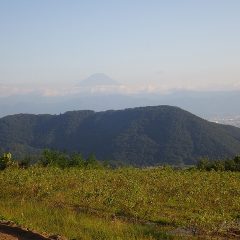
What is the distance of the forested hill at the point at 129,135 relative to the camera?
114 metres

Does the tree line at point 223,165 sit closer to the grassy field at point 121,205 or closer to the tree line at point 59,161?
the grassy field at point 121,205

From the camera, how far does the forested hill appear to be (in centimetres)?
11376

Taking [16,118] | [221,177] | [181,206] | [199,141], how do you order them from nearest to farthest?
[181,206] → [221,177] → [199,141] → [16,118]

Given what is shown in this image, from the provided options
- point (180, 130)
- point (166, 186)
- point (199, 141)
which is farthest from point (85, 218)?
point (180, 130)

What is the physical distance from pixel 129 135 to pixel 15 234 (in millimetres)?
122416

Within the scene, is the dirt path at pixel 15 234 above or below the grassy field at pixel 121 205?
above

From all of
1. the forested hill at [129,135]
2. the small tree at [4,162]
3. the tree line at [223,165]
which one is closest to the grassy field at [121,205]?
the small tree at [4,162]

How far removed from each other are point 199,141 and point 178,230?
105m

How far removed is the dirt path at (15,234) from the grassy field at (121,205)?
0.73 meters

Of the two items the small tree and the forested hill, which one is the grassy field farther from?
the forested hill

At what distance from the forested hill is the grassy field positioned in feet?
265

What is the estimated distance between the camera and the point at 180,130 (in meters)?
126

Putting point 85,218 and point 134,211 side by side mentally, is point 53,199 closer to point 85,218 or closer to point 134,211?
point 134,211

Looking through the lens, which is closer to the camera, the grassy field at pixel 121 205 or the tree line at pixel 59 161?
the grassy field at pixel 121 205
